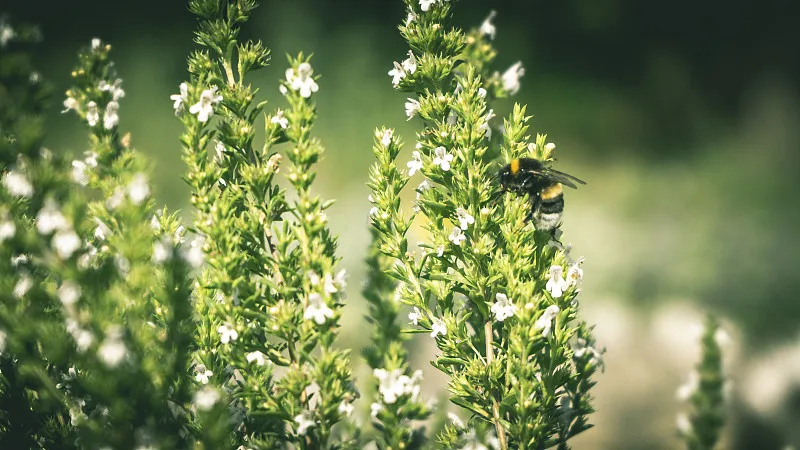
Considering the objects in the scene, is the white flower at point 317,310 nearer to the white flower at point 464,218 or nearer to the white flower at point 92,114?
the white flower at point 464,218

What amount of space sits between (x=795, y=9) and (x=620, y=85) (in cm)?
236

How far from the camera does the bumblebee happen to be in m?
2.25

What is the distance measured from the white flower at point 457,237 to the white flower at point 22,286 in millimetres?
1228

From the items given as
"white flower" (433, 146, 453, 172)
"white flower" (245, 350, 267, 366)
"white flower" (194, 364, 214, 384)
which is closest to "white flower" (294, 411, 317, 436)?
"white flower" (245, 350, 267, 366)

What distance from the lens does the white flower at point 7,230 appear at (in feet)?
5.30

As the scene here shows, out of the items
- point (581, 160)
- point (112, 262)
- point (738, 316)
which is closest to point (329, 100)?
point (581, 160)

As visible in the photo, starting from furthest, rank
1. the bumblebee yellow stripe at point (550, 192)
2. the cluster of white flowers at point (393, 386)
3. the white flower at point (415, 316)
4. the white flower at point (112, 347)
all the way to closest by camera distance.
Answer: the bumblebee yellow stripe at point (550, 192)
the white flower at point (415, 316)
the cluster of white flowers at point (393, 386)
the white flower at point (112, 347)

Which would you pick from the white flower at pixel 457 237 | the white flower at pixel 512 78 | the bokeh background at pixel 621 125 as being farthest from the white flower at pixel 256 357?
the bokeh background at pixel 621 125

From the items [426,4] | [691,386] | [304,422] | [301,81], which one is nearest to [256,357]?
[304,422]

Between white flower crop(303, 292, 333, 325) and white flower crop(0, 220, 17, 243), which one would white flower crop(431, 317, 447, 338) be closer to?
white flower crop(303, 292, 333, 325)

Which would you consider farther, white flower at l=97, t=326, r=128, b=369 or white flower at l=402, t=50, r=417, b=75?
white flower at l=402, t=50, r=417, b=75

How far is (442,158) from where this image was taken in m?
2.05

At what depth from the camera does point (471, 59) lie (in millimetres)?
2459

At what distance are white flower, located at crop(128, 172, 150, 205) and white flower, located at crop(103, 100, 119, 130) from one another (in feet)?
1.83
